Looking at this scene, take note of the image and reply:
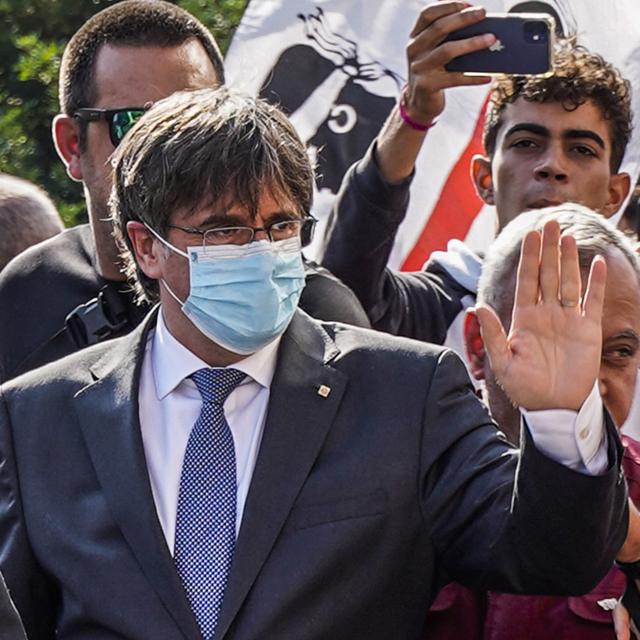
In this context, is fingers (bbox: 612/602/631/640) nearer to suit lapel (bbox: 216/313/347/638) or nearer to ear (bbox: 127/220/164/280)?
suit lapel (bbox: 216/313/347/638)

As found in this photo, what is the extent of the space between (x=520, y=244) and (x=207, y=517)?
0.83m

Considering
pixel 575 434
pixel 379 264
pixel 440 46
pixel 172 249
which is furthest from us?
pixel 379 264

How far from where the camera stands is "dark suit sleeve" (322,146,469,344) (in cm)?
470

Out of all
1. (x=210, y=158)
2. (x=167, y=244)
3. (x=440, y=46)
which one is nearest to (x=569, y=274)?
(x=210, y=158)

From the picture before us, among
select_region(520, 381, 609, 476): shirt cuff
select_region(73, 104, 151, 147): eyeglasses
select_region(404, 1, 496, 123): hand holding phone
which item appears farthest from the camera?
select_region(73, 104, 151, 147): eyeglasses

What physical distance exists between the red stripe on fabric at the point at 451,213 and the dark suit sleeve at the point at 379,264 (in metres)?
0.81

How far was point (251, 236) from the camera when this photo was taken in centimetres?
374

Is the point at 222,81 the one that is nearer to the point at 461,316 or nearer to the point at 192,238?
the point at 461,316

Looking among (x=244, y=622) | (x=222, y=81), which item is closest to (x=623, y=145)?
(x=222, y=81)

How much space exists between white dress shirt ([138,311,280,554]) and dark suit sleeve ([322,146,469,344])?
0.94 m

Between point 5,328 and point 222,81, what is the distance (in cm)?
83

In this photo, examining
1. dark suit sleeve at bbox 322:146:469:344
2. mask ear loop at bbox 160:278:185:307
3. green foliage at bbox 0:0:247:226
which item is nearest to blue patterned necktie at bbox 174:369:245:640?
mask ear loop at bbox 160:278:185:307

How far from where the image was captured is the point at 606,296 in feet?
12.8

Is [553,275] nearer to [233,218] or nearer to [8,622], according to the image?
[233,218]
